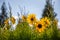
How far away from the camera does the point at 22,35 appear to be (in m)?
3.65

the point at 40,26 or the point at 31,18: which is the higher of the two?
the point at 31,18

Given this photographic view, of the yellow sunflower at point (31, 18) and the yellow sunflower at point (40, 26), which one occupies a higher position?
the yellow sunflower at point (31, 18)

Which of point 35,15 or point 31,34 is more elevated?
point 35,15

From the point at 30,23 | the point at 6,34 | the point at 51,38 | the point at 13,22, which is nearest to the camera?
the point at 51,38

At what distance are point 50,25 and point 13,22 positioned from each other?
0.84 meters

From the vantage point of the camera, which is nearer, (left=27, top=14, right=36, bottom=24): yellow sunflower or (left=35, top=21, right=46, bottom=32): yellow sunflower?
(left=35, top=21, right=46, bottom=32): yellow sunflower

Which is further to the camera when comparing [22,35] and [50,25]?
[50,25]

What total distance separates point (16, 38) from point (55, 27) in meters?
0.71

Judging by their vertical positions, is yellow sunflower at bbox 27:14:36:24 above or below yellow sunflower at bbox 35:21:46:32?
above

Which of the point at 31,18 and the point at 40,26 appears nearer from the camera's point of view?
the point at 40,26

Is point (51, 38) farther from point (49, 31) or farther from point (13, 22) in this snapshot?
point (13, 22)

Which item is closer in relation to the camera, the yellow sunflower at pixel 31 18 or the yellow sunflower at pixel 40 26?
the yellow sunflower at pixel 40 26

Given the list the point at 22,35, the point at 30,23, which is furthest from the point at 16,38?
the point at 30,23

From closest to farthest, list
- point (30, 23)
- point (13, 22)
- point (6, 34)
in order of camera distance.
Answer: point (6, 34) → point (30, 23) → point (13, 22)
